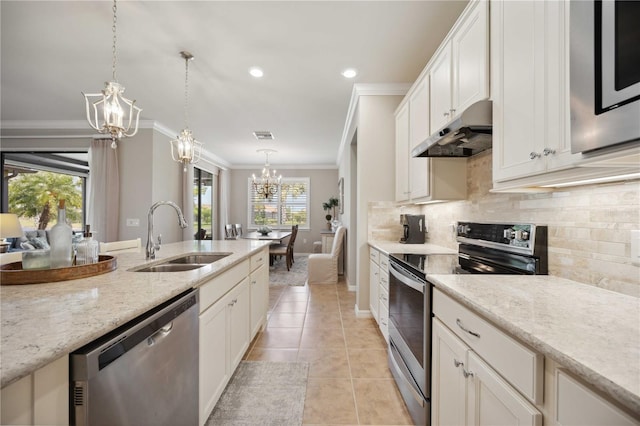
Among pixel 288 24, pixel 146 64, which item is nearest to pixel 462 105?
pixel 288 24

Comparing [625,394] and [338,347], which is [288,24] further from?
[338,347]

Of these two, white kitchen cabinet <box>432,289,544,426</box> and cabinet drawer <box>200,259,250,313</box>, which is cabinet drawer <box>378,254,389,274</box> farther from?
cabinet drawer <box>200,259,250,313</box>

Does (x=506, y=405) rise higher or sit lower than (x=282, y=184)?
lower

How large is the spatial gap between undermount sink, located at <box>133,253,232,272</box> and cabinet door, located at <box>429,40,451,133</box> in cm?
198

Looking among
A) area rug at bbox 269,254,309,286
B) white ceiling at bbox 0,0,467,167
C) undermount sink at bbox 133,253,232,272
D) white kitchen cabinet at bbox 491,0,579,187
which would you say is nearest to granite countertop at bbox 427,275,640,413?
white kitchen cabinet at bbox 491,0,579,187

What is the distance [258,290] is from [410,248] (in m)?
1.51

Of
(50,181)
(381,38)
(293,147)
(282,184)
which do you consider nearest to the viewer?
(381,38)

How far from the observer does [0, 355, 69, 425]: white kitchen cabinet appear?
0.58m

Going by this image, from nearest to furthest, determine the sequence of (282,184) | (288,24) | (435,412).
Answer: (435,412) → (288,24) → (282,184)

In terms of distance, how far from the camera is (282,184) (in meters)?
8.47

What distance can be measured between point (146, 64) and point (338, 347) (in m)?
3.41

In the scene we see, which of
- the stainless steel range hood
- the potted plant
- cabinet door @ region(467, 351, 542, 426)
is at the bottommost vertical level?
cabinet door @ region(467, 351, 542, 426)

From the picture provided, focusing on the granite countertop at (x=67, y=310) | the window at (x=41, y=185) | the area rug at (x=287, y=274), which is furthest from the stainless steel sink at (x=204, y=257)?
the window at (x=41, y=185)

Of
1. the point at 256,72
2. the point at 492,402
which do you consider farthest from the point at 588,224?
the point at 256,72
